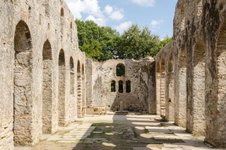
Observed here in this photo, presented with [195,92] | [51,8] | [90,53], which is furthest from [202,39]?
[90,53]

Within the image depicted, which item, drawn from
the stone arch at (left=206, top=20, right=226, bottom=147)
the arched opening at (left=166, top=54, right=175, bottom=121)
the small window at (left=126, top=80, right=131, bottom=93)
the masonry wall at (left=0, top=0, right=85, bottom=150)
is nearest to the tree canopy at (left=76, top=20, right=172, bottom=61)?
the small window at (left=126, top=80, right=131, bottom=93)

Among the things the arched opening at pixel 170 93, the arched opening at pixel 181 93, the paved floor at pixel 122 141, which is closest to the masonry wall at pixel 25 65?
the paved floor at pixel 122 141

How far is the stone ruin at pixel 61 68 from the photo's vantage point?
27.6ft

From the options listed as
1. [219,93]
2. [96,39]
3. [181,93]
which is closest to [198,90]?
[181,93]

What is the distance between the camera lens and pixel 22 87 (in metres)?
10.7

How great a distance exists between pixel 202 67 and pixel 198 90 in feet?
2.75

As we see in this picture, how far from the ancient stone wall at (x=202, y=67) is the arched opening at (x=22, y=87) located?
5224 millimetres

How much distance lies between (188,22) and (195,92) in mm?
2814

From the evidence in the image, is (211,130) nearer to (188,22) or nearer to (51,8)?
(188,22)

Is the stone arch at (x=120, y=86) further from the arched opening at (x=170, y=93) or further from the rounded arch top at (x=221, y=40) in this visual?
the rounded arch top at (x=221, y=40)

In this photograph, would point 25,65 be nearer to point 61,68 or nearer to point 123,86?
point 61,68

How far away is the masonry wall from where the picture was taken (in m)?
7.92

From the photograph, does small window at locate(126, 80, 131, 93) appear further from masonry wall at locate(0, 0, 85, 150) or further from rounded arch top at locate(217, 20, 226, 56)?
rounded arch top at locate(217, 20, 226, 56)

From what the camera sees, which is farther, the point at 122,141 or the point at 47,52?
the point at 47,52
